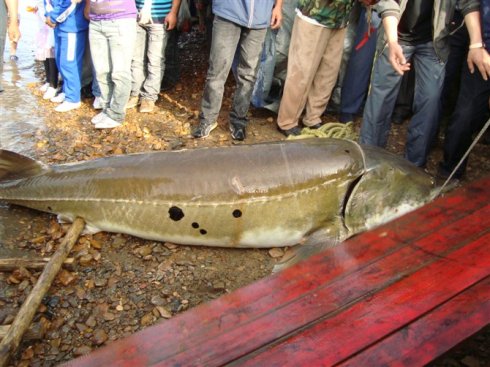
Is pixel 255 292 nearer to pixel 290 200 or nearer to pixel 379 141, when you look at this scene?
pixel 290 200

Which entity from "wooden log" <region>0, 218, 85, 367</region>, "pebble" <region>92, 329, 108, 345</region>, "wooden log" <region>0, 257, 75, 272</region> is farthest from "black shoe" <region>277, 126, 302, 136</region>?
"pebble" <region>92, 329, 108, 345</region>

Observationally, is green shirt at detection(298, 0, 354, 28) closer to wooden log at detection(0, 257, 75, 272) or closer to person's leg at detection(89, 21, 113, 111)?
person's leg at detection(89, 21, 113, 111)

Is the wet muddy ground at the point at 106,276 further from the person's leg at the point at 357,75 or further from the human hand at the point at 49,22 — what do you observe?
the human hand at the point at 49,22

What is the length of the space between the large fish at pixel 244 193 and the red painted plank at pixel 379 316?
4.05 ft

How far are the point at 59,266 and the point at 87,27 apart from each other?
365cm

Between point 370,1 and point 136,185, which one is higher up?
point 370,1

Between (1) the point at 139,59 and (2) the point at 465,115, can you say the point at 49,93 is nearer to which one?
(1) the point at 139,59

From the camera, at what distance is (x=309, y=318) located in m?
1.81

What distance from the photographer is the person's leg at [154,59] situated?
557cm

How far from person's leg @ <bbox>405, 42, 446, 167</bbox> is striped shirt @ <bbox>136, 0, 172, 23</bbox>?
9.80 ft

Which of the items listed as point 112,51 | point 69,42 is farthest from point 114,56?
point 69,42

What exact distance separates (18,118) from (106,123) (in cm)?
115

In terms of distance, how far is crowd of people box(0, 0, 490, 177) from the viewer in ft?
12.9

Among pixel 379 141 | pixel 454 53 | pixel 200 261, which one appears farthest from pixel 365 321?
pixel 454 53
